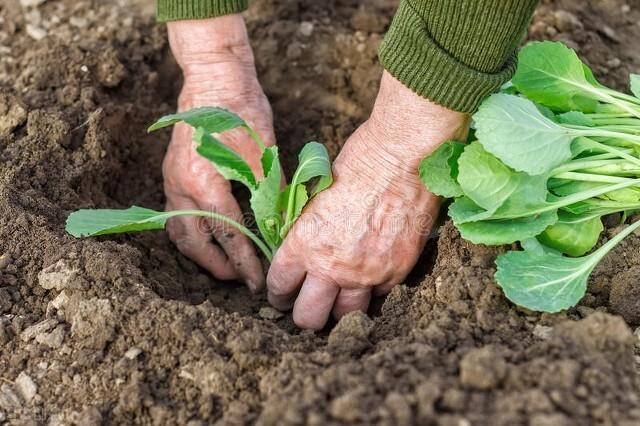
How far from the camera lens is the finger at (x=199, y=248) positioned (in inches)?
90.7

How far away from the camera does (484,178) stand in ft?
5.73

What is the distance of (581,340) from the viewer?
1.47 m

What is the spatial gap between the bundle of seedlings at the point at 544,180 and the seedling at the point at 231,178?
0.32m

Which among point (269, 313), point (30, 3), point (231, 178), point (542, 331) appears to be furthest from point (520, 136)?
point (30, 3)

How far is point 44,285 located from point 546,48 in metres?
1.46

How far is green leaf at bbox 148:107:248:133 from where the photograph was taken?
6.16ft

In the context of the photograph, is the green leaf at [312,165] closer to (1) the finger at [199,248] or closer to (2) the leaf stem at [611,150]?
(1) the finger at [199,248]

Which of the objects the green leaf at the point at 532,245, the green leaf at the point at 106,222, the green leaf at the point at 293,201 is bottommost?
the green leaf at the point at 106,222

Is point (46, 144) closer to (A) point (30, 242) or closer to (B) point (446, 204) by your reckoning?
(A) point (30, 242)

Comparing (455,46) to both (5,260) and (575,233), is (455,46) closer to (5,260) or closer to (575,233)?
(575,233)

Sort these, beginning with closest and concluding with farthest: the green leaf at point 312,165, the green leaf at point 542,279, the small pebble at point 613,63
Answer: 1. the green leaf at point 542,279
2. the green leaf at point 312,165
3. the small pebble at point 613,63

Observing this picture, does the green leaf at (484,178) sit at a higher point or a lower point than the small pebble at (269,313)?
higher

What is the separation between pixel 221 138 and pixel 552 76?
0.99 meters

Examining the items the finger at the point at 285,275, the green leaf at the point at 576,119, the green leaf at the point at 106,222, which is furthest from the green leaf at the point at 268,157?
the green leaf at the point at 576,119
